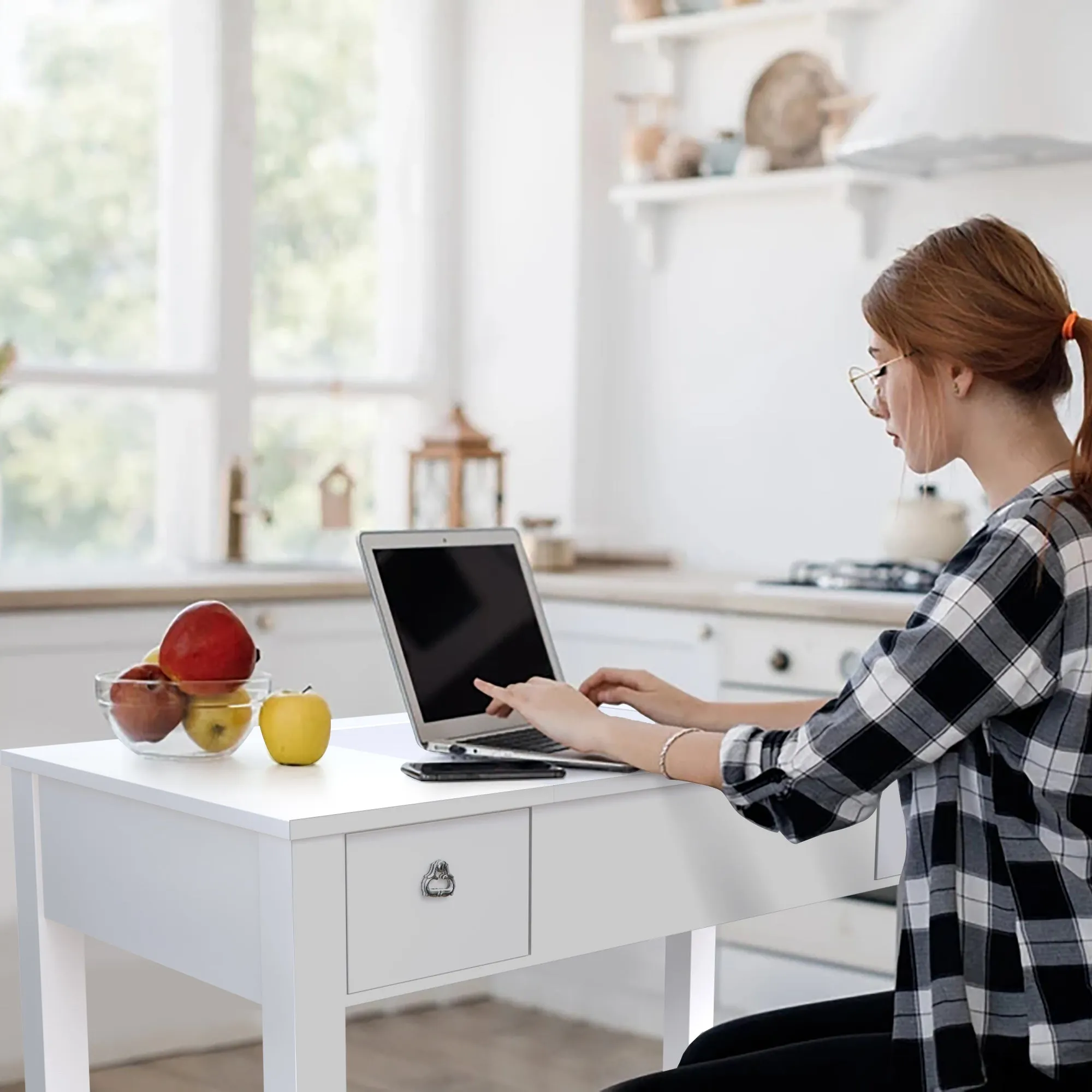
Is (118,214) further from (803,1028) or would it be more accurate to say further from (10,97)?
(803,1028)

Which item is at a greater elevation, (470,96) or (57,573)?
(470,96)

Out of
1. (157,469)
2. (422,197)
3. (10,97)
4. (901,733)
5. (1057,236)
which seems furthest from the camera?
(422,197)

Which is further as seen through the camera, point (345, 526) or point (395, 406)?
point (395, 406)

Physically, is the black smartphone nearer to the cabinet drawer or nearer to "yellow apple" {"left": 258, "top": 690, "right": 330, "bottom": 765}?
"yellow apple" {"left": 258, "top": 690, "right": 330, "bottom": 765}

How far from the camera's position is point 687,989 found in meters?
2.32

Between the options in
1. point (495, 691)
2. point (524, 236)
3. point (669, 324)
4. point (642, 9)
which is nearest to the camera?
point (495, 691)

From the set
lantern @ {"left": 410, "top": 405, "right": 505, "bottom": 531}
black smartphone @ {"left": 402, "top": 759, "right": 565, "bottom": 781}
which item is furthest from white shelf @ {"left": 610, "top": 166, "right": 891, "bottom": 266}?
black smartphone @ {"left": 402, "top": 759, "right": 565, "bottom": 781}

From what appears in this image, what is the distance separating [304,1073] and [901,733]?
1.96ft

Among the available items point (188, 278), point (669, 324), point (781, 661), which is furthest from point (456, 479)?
point (781, 661)

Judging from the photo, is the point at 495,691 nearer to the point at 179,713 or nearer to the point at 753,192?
the point at 179,713

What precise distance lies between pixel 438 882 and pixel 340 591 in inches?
77.3

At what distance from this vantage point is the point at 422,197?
14.9ft

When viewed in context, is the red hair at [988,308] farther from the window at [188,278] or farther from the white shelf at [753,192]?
the window at [188,278]

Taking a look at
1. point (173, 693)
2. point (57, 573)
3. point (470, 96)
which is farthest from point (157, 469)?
point (173, 693)
